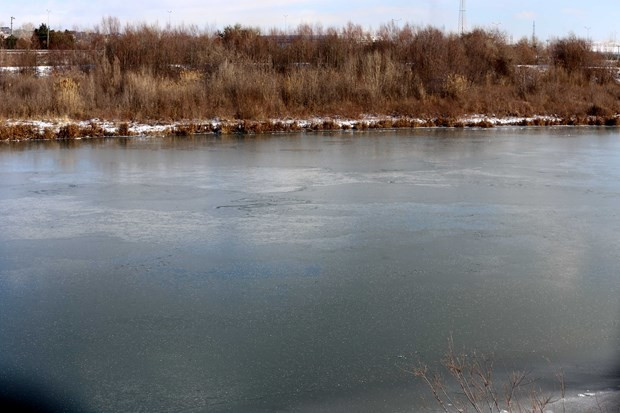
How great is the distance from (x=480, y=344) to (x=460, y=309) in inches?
25.5

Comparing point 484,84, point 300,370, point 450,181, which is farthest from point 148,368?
point 484,84

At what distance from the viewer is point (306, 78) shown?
860 inches

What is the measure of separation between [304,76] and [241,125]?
3916mm

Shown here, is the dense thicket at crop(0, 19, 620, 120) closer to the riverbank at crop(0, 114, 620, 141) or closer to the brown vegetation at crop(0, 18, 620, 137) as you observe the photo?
the brown vegetation at crop(0, 18, 620, 137)

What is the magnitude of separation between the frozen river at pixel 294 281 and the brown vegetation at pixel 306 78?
8614 millimetres

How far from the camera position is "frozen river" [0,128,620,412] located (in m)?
4.16

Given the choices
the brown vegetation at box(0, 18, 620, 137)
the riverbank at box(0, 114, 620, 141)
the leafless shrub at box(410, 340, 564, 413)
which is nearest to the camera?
the leafless shrub at box(410, 340, 564, 413)

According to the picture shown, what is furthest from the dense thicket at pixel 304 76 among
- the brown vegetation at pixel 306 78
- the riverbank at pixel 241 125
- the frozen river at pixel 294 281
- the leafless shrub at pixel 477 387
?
the leafless shrub at pixel 477 387

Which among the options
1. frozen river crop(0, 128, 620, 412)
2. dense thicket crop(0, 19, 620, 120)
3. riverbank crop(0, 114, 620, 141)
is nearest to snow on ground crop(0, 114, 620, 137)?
riverbank crop(0, 114, 620, 141)

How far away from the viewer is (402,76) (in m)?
23.4

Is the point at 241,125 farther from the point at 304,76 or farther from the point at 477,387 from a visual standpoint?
the point at 477,387

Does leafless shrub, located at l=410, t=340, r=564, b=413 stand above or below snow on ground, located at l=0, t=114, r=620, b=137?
below

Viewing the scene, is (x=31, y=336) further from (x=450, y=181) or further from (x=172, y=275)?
(x=450, y=181)

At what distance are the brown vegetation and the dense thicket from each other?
43 mm
